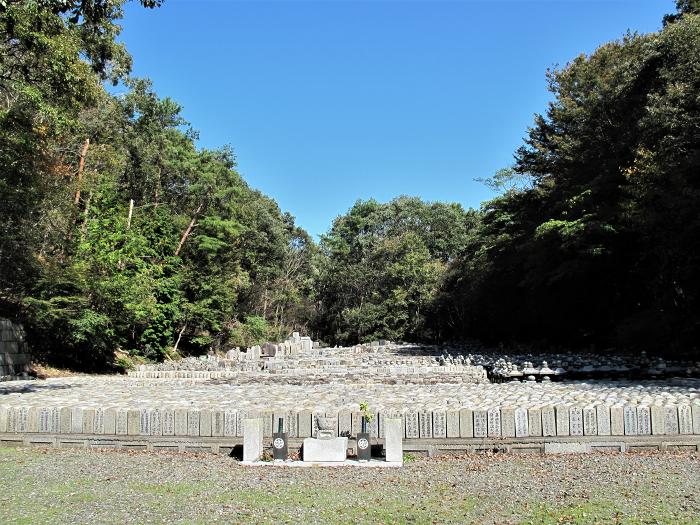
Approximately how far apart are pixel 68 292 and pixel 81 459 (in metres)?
13.5

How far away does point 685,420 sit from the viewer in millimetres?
7566

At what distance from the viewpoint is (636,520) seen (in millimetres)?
4797

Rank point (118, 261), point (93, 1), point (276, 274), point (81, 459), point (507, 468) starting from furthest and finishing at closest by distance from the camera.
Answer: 1. point (276, 274)
2. point (118, 261)
3. point (93, 1)
4. point (81, 459)
5. point (507, 468)

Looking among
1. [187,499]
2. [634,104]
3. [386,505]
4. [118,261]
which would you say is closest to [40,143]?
[118,261]

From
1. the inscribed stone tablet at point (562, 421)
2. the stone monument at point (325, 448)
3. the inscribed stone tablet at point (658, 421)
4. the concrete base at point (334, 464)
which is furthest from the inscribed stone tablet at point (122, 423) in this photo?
the inscribed stone tablet at point (658, 421)

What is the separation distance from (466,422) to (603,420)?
180cm

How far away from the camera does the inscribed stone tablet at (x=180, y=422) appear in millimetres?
8070

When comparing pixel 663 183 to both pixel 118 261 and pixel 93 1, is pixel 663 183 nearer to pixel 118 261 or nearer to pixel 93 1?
pixel 93 1

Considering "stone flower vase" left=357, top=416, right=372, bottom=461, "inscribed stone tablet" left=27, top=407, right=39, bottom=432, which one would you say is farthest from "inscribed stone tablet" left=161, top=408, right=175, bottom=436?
"stone flower vase" left=357, top=416, right=372, bottom=461

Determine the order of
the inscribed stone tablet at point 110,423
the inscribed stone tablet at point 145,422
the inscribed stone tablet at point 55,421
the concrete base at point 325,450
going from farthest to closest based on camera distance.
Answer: the inscribed stone tablet at point 55,421 < the inscribed stone tablet at point 110,423 < the inscribed stone tablet at point 145,422 < the concrete base at point 325,450

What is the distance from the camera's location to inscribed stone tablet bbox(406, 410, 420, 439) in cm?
777

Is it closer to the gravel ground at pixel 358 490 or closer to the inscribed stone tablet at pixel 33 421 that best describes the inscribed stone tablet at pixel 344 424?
the gravel ground at pixel 358 490

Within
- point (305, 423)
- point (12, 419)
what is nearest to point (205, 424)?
point (305, 423)

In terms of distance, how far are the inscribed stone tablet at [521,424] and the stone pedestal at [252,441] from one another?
3415 mm
